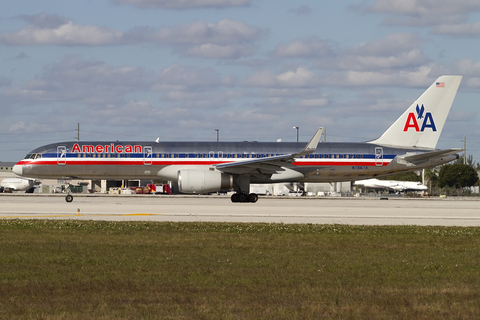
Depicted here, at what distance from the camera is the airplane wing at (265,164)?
128 ft

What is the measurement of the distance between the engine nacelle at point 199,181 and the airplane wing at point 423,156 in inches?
542

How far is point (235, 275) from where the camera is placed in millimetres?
11484

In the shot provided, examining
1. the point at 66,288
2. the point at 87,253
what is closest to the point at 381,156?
the point at 87,253

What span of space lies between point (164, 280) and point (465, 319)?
5.23 metres

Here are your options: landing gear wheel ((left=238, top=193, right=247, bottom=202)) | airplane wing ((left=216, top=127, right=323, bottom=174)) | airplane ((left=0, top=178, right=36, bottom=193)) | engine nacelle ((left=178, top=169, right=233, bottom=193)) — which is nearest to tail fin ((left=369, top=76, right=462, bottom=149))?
airplane wing ((left=216, top=127, right=323, bottom=174))

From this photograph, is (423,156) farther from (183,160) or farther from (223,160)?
(183,160)

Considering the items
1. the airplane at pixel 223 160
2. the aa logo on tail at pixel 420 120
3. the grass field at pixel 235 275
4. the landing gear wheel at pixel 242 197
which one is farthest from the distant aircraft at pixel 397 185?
the grass field at pixel 235 275

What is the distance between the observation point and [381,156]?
4400 centimetres

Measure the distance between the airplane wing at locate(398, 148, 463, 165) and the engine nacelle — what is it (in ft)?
45.2

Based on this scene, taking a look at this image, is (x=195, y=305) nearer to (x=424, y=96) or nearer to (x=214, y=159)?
(x=214, y=159)

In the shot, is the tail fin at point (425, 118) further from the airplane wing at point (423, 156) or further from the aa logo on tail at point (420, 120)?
the airplane wing at point (423, 156)

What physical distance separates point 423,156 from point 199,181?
1645 centimetres

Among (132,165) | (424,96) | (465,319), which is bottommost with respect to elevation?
(465,319)

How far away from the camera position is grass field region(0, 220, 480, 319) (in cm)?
884
